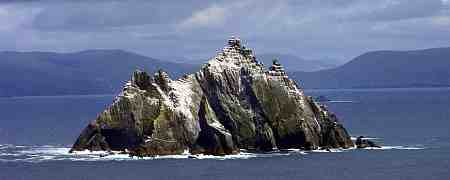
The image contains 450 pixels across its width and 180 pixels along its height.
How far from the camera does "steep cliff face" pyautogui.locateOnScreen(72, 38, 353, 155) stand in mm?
144875

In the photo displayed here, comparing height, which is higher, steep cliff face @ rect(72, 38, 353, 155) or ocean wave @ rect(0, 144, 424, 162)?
steep cliff face @ rect(72, 38, 353, 155)

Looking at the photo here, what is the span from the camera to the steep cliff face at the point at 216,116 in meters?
145

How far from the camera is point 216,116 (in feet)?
494

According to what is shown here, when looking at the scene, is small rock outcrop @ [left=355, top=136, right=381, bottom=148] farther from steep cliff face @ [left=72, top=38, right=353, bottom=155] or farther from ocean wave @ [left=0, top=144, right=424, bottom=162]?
ocean wave @ [left=0, top=144, right=424, bottom=162]

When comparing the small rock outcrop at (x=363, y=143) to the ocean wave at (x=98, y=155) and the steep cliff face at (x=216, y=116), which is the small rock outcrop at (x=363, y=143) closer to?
the steep cliff face at (x=216, y=116)

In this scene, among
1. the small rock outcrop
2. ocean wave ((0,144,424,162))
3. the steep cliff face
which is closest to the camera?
ocean wave ((0,144,424,162))

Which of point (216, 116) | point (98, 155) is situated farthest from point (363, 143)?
point (98, 155)

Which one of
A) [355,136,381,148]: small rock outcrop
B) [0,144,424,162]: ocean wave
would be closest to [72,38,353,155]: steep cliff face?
[355,136,381,148]: small rock outcrop

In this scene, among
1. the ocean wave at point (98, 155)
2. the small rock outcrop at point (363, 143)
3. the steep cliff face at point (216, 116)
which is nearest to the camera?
the ocean wave at point (98, 155)

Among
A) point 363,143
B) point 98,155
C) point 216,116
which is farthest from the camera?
point 363,143

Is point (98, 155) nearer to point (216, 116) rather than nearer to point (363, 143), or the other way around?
point (216, 116)

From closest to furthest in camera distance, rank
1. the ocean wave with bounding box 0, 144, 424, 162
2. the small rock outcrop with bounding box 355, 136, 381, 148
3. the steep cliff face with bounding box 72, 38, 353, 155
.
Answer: the ocean wave with bounding box 0, 144, 424, 162 < the steep cliff face with bounding box 72, 38, 353, 155 < the small rock outcrop with bounding box 355, 136, 381, 148

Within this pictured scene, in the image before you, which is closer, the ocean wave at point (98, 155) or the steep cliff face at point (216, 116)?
the ocean wave at point (98, 155)

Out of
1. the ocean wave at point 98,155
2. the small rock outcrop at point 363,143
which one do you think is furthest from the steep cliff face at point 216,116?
the ocean wave at point 98,155
